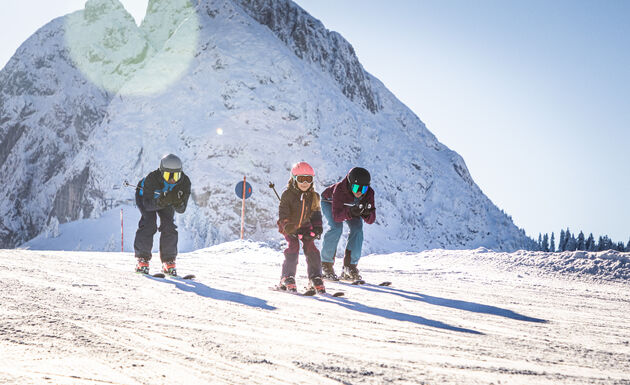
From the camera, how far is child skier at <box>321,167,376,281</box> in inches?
235

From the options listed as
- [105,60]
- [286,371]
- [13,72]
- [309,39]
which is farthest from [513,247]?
[13,72]

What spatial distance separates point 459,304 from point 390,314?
1.24 meters

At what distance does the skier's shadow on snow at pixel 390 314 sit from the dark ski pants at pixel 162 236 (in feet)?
8.69

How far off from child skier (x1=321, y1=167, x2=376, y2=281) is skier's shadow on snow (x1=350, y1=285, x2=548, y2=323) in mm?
712

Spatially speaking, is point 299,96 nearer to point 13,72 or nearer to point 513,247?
point 513,247

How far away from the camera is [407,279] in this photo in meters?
7.01

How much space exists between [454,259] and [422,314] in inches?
228

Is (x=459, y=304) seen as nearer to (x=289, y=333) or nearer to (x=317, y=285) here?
(x=317, y=285)

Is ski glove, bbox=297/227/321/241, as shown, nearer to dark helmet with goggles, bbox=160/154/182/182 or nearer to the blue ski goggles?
the blue ski goggles

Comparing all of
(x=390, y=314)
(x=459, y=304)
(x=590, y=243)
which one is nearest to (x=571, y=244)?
(x=590, y=243)

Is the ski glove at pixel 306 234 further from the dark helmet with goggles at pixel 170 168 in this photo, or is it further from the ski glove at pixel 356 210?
the dark helmet with goggles at pixel 170 168

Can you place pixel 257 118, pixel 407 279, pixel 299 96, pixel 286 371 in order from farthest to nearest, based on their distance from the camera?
1. pixel 299 96
2. pixel 257 118
3. pixel 407 279
4. pixel 286 371

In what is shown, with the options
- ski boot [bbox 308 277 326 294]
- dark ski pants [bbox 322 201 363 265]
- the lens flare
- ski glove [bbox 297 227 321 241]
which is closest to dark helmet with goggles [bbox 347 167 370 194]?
dark ski pants [bbox 322 201 363 265]

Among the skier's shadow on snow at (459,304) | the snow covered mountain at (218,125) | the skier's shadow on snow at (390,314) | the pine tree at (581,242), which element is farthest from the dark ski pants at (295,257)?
the pine tree at (581,242)
